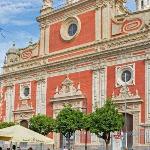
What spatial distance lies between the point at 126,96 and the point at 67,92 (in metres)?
7.12

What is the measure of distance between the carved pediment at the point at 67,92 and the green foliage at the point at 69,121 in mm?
4259

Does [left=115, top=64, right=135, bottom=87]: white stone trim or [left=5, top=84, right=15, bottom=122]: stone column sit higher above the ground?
[left=115, top=64, right=135, bottom=87]: white stone trim

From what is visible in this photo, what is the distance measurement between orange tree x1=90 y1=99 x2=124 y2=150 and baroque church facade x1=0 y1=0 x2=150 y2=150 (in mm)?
3071

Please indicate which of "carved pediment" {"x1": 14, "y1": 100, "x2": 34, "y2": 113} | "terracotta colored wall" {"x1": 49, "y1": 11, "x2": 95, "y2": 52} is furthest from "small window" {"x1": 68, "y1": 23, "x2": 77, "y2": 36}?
"carved pediment" {"x1": 14, "y1": 100, "x2": 34, "y2": 113}

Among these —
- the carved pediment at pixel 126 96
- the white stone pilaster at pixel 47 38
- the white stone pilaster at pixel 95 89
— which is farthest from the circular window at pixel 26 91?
the carved pediment at pixel 126 96

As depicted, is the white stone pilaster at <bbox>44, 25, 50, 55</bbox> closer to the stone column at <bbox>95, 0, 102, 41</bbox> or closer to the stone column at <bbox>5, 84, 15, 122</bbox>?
the stone column at <bbox>5, 84, 15, 122</bbox>

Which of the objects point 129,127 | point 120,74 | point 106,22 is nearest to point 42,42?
point 106,22

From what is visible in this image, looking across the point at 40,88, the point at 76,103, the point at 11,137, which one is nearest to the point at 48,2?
the point at 40,88

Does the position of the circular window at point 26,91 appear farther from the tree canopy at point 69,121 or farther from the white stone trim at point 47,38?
the tree canopy at point 69,121

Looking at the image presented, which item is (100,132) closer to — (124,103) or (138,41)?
(124,103)

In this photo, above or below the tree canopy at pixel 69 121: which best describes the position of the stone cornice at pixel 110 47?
above

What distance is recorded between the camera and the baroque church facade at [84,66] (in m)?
35.2

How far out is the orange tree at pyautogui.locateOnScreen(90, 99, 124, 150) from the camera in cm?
3184

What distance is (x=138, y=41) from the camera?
35.5m
